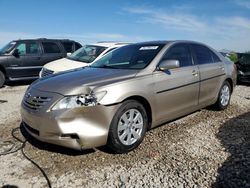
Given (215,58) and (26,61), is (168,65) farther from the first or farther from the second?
(26,61)

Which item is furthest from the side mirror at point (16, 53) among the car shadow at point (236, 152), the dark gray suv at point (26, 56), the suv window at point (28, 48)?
the car shadow at point (236, 152)

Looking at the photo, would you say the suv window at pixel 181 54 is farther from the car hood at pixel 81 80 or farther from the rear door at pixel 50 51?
the rear door at pixel 50 51

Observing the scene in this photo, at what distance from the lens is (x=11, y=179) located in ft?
11.9

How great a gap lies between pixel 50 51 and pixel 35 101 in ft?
27.2

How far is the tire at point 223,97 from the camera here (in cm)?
654

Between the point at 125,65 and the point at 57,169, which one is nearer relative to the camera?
the point at 57,169

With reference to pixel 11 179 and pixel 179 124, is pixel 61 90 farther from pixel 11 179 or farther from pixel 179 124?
pixel 179 124

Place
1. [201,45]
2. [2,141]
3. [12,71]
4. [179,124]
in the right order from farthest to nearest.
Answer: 1. [12,71]
2. [201,45]
3. [179,124]
4. [2,141]

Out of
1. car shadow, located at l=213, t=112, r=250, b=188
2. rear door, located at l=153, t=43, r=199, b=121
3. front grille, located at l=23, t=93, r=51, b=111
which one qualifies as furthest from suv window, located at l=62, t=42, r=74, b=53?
front grille, located at l=23, t=93, r=51, b=111

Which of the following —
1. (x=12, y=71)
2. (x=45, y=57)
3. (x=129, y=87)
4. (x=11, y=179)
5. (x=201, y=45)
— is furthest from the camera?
(x=45, y=57)

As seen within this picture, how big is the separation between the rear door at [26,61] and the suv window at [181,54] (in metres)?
7.43

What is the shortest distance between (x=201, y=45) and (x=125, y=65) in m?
2.01

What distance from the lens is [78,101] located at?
3939 mm

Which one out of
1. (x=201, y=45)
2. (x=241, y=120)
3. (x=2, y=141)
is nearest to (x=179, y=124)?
(x=241, y=120)
